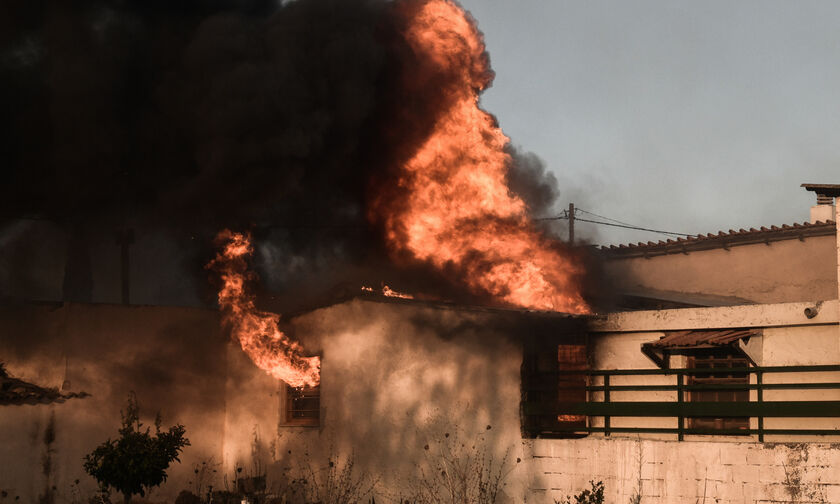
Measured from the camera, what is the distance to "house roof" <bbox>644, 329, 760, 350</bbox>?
15531 mm

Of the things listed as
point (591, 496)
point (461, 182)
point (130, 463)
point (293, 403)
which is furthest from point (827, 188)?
point (130, 463)

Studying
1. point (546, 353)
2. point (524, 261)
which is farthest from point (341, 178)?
point (546, 353)

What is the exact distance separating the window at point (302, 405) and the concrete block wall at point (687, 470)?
5000 mm

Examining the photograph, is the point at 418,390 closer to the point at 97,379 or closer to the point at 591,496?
the point at 591,496

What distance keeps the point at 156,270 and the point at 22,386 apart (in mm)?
15317

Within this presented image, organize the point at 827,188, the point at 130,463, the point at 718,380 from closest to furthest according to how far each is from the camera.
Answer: the point at 130,463 < the point at 827,188 < the point at 718,380

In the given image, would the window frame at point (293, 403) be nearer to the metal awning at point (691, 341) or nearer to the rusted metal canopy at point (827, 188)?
the metal awning at point (691, 341)

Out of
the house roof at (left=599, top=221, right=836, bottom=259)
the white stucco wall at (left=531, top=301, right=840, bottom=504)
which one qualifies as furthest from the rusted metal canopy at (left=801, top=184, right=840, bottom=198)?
the house roof at (left=599, top=221, right=836, bottom=259)

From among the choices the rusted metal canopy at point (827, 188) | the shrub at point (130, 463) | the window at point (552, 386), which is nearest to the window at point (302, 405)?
the window at point (552, 386)

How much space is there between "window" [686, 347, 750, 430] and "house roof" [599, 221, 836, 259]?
11.4 m

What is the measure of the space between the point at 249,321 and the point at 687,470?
356 inches

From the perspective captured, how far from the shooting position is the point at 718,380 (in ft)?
53.1

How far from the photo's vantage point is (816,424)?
49.4ft

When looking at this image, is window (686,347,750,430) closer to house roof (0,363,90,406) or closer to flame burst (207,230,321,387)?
flame burst (207,230,321,387)
